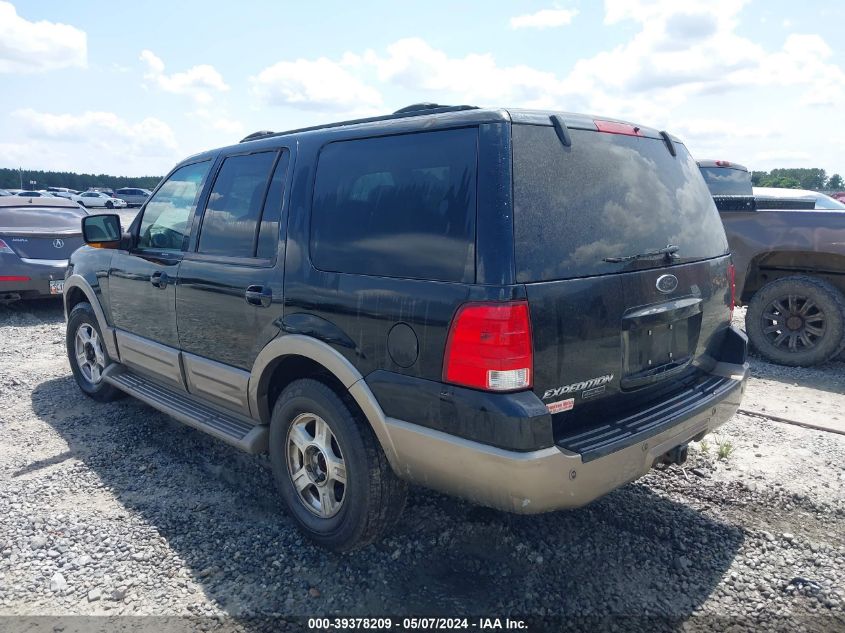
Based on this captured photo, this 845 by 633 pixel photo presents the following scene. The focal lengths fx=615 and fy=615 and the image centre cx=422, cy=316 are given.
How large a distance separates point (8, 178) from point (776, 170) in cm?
7705

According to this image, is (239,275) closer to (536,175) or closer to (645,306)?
(536,175)

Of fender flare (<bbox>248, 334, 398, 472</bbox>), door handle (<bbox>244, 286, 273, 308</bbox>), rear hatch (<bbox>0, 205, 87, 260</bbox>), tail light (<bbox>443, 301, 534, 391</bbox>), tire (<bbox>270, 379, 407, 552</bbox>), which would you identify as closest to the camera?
tail light (<bbox>443, 301, 534, 391</bbox>)

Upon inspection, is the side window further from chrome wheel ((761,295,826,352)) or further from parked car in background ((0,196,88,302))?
chrome wheel ((761,295,826,352))

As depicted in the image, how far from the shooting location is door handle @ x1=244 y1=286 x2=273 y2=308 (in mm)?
3227

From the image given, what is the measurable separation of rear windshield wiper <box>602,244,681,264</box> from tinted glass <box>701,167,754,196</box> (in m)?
5.66

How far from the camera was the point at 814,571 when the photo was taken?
291 cm

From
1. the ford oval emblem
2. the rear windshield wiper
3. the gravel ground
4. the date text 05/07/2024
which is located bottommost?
the date text 05/07/2024

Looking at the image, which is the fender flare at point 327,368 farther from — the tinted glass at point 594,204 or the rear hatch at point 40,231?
the rear hatch at point 40,231

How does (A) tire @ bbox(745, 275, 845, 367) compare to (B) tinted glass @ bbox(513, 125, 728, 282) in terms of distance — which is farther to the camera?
(A) tire @ bbox(745, 275, 845, 367)

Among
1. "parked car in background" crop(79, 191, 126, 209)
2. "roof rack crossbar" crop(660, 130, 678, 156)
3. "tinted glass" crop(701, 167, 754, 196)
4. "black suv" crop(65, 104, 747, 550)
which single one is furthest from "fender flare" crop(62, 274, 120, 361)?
"parked car in background" crop(79, 191, 126, 209)

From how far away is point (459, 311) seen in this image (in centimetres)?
239

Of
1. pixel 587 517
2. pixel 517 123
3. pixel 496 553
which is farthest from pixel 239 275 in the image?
pixel 587 517

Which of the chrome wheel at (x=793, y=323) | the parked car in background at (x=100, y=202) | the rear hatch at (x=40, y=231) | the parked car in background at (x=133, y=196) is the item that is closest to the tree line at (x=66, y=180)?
the parked car in background at (x=133, y=196)

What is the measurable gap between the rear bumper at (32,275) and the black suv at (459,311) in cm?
563
